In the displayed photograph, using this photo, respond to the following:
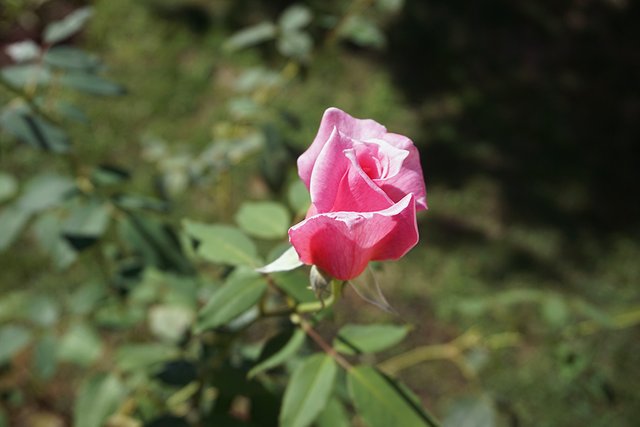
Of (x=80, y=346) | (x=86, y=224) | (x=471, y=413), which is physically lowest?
(x=80, y=346)

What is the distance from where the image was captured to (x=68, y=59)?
1.35 m

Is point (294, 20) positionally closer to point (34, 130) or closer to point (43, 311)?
point (34, 130)

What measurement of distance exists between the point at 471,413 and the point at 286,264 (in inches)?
26.5

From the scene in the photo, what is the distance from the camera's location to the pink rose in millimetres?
705

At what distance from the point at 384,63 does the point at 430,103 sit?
14.6 inches

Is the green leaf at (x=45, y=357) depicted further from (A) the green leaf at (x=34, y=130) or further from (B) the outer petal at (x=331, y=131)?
(B) the outer petal at (x=331, y=131)

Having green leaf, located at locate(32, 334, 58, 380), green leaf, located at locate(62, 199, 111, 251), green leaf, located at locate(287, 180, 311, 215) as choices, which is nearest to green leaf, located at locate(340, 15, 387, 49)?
green leaf, located at locate(287, 180, 311, 215)

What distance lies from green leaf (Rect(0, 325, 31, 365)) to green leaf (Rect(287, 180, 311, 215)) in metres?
0.86

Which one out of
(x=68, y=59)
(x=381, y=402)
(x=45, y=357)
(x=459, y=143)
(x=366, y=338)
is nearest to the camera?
(x=381, y=402)

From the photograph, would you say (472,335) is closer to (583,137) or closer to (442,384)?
(442,384)

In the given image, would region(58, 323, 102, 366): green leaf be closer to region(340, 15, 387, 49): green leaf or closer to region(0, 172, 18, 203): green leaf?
region(0, 172, 18, 203): green leaf

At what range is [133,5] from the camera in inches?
154

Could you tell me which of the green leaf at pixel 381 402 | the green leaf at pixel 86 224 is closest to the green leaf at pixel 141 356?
the green leaf at pixel 86 224

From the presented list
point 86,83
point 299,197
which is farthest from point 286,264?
point 86,83
